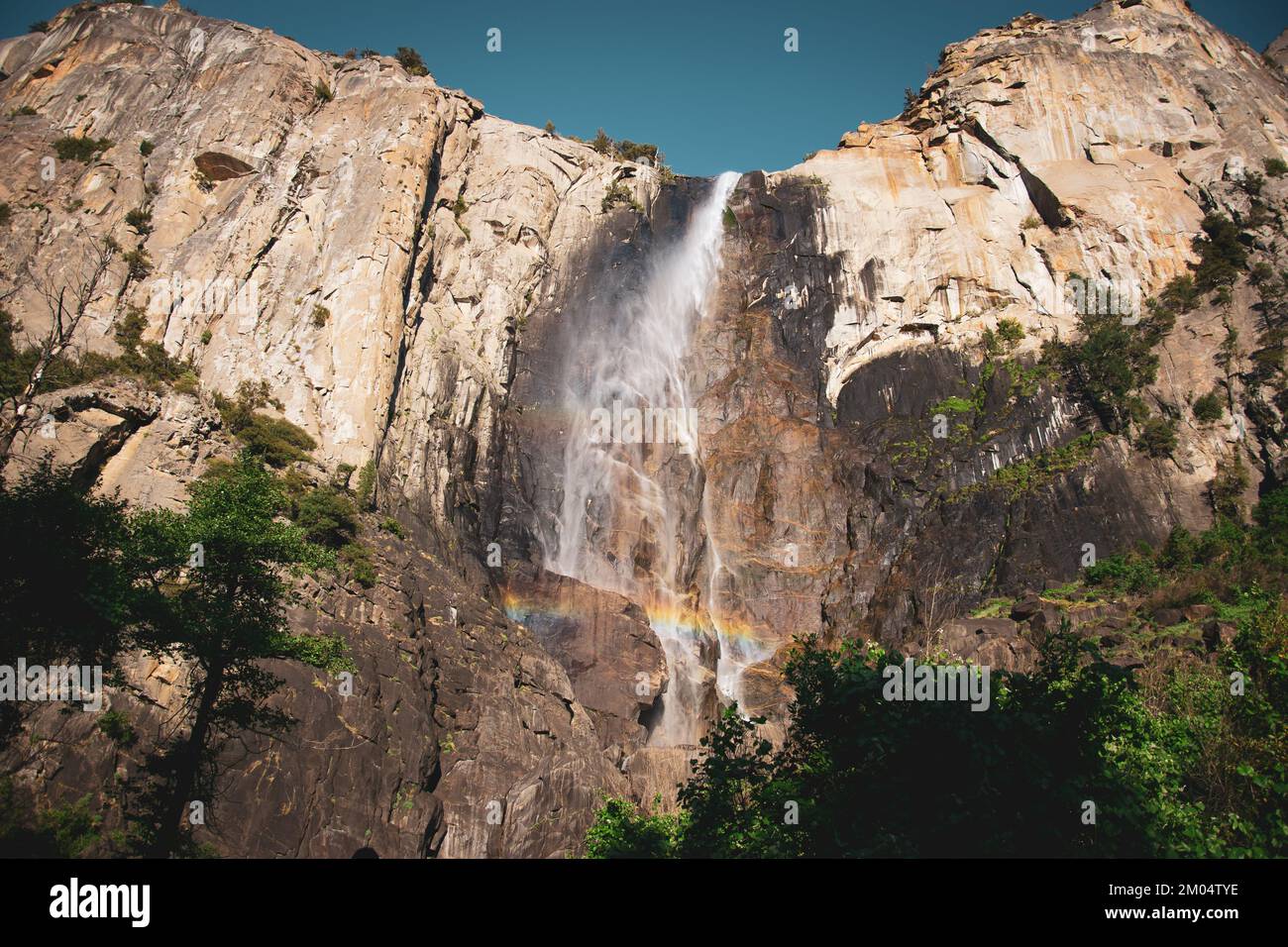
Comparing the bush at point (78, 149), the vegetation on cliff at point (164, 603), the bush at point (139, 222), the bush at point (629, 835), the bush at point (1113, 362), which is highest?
the bush at point (78, 149)

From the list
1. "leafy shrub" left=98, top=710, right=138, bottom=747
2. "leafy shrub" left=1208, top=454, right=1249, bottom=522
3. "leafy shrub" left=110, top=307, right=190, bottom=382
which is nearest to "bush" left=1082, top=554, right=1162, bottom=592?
"leafy shrub" left=1208, top=454, right=1249, bottom=522

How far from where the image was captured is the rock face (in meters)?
24.5

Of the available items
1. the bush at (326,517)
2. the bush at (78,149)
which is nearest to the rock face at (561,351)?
the bush at (78,149)

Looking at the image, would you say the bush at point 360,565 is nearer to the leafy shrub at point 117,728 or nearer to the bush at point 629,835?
the leafy shrub at point 117,728

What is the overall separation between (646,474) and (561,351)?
9539 millimetres

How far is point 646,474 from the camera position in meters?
42.6

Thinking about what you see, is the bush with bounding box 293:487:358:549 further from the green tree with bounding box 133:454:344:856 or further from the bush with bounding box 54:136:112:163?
the bush with bounding box 54:136:112:163

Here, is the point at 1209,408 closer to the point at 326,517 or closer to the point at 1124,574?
the point at 1124,574

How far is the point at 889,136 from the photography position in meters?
57.2

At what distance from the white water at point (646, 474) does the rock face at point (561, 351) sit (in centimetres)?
85

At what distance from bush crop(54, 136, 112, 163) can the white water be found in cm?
2509

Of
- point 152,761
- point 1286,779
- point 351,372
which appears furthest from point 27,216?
point 1286,779

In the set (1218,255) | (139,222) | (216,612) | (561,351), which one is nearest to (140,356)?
(139,222)

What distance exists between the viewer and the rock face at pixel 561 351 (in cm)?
2450
